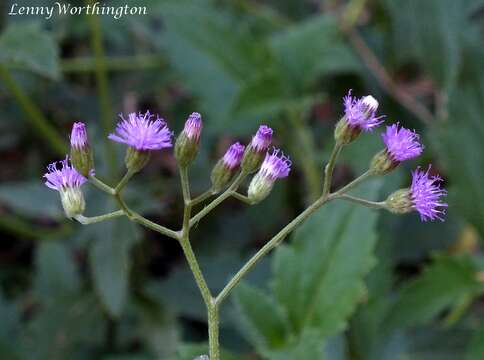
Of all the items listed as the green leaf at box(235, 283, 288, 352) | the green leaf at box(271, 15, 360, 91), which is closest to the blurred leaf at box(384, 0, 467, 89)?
the green leaf at box(271, 15, 360, 91)

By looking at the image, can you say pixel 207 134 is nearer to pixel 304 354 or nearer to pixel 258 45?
pixel 258 45

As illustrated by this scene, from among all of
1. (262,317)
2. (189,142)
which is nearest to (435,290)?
(262,317)

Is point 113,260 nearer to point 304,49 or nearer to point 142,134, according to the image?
point 304,49

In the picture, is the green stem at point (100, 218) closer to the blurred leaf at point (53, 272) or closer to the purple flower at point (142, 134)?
the purple flower at point (142, 134)

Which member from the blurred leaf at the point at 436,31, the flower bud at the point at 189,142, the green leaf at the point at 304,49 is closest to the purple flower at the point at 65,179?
the flower bud at the point at 189,142

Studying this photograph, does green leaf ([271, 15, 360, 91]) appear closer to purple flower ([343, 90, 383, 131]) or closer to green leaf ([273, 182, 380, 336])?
green leaf ([273, 182, 380, 336])

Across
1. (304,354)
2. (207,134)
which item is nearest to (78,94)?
(207,134)
